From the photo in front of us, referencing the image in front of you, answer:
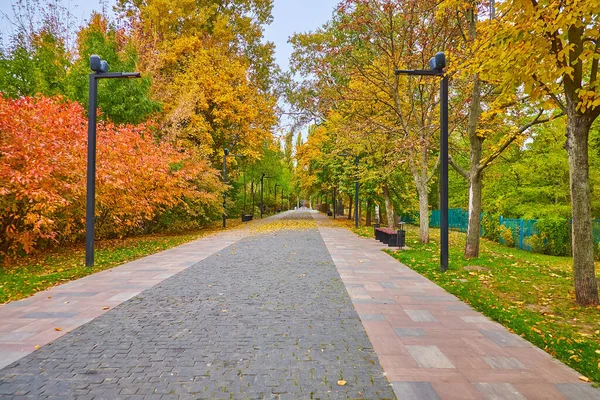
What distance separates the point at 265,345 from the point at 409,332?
179 centimetres

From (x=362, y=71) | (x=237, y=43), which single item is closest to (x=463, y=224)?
(x=362, y=71)

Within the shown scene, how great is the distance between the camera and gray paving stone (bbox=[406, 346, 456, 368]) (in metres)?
3.58

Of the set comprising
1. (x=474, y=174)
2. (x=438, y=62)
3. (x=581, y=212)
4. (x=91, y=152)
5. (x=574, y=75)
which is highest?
(x=438, y=62)

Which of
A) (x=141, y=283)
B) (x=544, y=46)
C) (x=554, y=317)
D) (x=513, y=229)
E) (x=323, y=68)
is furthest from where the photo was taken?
(x=513, y=229)

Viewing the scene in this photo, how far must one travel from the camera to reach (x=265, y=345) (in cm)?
407

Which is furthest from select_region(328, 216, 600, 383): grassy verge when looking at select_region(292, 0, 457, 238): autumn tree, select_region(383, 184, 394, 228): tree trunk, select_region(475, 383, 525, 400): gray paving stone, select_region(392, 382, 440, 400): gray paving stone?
select_region(383, 184, 394, 228): tree trunk

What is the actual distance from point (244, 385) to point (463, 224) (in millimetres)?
27849

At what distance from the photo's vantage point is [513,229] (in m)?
19.1

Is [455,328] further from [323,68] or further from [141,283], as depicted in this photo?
[323,68]

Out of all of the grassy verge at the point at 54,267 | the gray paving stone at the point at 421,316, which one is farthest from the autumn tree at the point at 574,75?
the grassy verge at the point at 54,267

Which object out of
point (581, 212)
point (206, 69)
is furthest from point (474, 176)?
point (206, 69)

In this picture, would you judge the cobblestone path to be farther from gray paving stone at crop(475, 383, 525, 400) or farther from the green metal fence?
the green metal fence

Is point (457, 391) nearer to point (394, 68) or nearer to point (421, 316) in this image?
point (421, 316)

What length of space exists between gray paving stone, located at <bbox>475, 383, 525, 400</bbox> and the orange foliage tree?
9.03 m
